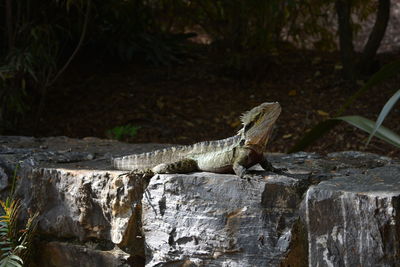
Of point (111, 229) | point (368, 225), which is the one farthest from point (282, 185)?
point (111, 229)

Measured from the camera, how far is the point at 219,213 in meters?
2.98

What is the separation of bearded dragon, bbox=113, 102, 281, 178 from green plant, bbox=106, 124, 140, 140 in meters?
3.17

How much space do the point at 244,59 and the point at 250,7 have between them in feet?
2.11

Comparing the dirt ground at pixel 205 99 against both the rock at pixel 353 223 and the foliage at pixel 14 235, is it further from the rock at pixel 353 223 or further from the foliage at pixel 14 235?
the rock at pixel 353 223

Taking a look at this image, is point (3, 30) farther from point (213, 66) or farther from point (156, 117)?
point (213, 66)

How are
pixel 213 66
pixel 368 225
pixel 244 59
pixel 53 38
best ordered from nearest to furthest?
pixel 368 225, pixel 53 38, pixel 244 59, pixel 213 66

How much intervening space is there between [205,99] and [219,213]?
4.54 meters

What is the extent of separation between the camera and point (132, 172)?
130 inches

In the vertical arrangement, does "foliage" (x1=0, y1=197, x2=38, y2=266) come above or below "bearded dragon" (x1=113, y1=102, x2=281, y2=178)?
below

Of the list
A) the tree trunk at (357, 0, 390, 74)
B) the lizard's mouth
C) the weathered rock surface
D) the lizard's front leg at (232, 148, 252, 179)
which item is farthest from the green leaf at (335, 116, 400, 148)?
the tree trunk at (357, 0, 390, 74)

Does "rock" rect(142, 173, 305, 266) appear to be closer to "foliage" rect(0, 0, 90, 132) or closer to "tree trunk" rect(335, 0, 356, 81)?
"foliage" rect(0, 0, 90, 132)

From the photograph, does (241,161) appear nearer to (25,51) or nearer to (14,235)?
(14,235)

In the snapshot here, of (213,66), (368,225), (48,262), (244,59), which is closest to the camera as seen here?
(368,225)

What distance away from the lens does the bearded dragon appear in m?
3.08
